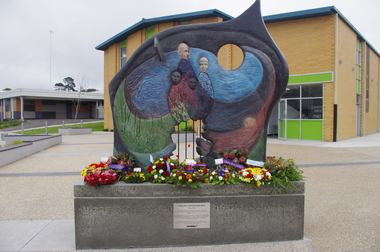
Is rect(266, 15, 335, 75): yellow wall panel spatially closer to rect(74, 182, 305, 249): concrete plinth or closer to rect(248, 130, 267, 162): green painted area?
rect(248, 130, 267, 162): green painted area

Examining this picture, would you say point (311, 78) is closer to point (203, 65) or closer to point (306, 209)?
point (306, 209)

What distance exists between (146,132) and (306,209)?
3146mm

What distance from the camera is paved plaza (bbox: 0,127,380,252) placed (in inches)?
156

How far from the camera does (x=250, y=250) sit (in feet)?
12.4

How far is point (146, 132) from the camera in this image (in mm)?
4852

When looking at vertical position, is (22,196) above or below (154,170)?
below

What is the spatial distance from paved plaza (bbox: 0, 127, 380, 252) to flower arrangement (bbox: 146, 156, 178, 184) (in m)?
0.90

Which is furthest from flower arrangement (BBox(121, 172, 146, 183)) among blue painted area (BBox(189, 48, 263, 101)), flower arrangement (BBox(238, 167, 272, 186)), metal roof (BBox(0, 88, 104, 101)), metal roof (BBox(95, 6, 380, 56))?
metal roof (BBox(0, 88, 104, 101))

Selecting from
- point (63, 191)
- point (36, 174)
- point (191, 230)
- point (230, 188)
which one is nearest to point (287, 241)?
point (230, 188)

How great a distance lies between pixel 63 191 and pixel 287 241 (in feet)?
16.4

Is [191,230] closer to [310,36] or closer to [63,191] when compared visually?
[63,191]

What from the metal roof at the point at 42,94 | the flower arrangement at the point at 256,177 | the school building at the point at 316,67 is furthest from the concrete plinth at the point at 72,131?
the flower arrangement at the point at 256,177

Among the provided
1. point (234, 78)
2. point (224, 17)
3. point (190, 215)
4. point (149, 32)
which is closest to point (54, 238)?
point (190, 215)

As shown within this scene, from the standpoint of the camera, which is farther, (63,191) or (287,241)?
(63,191)
